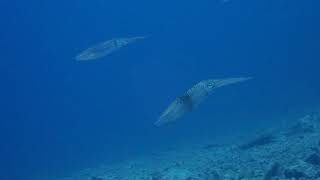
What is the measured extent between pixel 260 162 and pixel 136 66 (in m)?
88.8

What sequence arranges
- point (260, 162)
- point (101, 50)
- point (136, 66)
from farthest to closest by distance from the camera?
point (136, 66) → point (260, 162) → point (101, 50)

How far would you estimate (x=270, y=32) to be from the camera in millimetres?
117625

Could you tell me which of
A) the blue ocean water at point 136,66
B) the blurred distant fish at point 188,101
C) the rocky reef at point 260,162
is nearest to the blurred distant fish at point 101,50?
the blurred distant fish at point 188,101

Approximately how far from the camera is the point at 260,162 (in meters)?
14.2

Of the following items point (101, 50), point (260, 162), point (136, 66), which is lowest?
point (101, 50)

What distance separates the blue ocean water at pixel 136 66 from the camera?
53.7 metres

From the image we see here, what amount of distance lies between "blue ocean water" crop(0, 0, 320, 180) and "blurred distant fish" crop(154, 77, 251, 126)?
34.5 m

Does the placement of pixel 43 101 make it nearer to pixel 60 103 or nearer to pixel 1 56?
pixel 60 103

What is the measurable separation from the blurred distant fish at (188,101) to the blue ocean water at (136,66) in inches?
1356

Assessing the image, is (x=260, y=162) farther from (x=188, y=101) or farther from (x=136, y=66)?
(x=136, y=66)

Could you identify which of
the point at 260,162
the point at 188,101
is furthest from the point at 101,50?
the point at 260,162

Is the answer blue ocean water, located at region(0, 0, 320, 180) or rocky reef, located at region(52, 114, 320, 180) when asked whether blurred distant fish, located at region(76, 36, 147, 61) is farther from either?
blue ocean water, located at region(0, 0, 320, 180)

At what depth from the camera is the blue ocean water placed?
53.7 m

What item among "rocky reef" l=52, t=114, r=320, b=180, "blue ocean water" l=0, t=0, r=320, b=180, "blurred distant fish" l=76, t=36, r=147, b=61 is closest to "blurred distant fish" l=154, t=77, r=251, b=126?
"blurred distant fish" l=76, t=36, r=147, b=61
